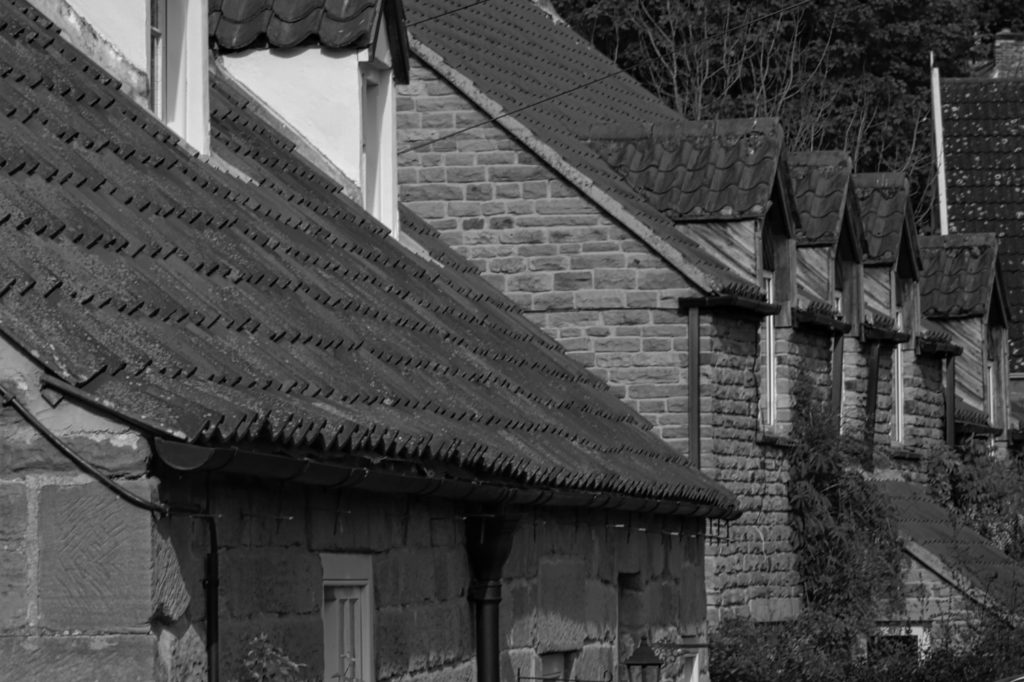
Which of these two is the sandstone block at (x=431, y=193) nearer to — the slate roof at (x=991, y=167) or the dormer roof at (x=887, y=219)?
the dormer roof at (x=887, y=219)

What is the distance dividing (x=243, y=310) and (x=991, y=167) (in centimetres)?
3012

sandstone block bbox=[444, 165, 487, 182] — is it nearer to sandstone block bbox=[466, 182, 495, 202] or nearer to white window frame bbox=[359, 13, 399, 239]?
sandstone block bbox=[466, 182, 495, 202]

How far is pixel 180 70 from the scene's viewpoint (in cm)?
1278

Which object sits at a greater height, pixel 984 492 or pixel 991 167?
pixel 991 167

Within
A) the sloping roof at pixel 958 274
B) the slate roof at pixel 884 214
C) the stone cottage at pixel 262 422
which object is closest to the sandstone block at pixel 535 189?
the stone cottage at pixel 262 422

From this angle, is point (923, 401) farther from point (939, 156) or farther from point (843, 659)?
point (939, 156)

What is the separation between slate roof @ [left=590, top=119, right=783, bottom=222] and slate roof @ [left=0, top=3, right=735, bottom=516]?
24.7 ft

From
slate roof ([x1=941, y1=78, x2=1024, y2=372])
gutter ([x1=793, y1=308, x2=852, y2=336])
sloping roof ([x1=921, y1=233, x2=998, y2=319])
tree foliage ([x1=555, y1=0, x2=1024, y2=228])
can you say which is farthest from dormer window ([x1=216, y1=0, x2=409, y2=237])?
tree foliage ([x1=555, y1=0, x2=1024, y2=228])

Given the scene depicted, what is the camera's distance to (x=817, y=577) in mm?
23797

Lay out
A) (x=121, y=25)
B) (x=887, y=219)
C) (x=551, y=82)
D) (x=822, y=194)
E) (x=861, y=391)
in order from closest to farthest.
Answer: (x=121, y=25) → (x=551, y=82) → (x=822, y=194) → (x=861, y=391) → (x=887, y=219)

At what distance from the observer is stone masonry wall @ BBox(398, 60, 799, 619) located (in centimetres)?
2166

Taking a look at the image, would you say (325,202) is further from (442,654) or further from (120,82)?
(442,654)

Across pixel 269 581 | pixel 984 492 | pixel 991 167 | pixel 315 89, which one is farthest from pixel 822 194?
pixel 269 581

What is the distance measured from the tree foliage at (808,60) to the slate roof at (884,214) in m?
13.7
